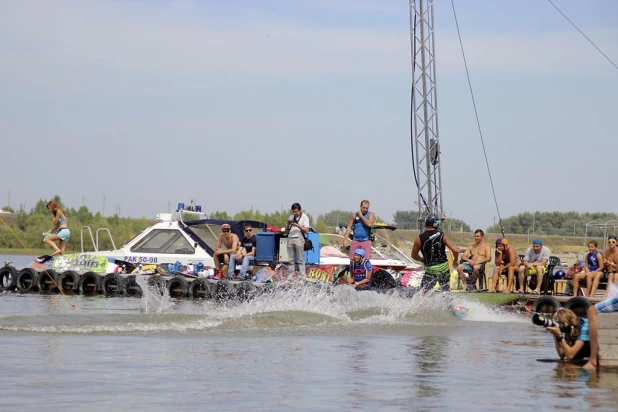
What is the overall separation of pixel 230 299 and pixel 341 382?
1064cm

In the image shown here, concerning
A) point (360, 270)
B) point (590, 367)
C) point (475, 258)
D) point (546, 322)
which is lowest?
point (590, 367)

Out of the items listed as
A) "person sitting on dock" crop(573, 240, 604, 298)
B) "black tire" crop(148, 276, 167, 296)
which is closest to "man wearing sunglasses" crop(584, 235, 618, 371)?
"person sitting on dock" crop(573, 240, 604, 298)

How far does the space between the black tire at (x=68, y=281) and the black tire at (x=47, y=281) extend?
133 mm

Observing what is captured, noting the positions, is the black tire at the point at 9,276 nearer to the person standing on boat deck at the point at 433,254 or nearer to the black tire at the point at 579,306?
the person standing on boat deck at the point at 433,254

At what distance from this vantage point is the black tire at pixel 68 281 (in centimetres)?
2248

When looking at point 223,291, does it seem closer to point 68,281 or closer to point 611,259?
point 68,281

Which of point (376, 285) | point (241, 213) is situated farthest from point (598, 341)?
point (241, 213)

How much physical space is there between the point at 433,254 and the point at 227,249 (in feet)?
22.0

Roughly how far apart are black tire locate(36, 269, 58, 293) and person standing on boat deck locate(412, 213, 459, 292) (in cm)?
1022

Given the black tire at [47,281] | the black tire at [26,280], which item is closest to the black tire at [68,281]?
the black tire at [47,281]

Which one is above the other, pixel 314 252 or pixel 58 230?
pixel 58 230

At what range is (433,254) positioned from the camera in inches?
608

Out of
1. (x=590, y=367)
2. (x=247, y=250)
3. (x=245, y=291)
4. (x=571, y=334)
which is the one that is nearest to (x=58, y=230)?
(x=247, y=250)

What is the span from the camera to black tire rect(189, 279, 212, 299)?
20.5 meters
